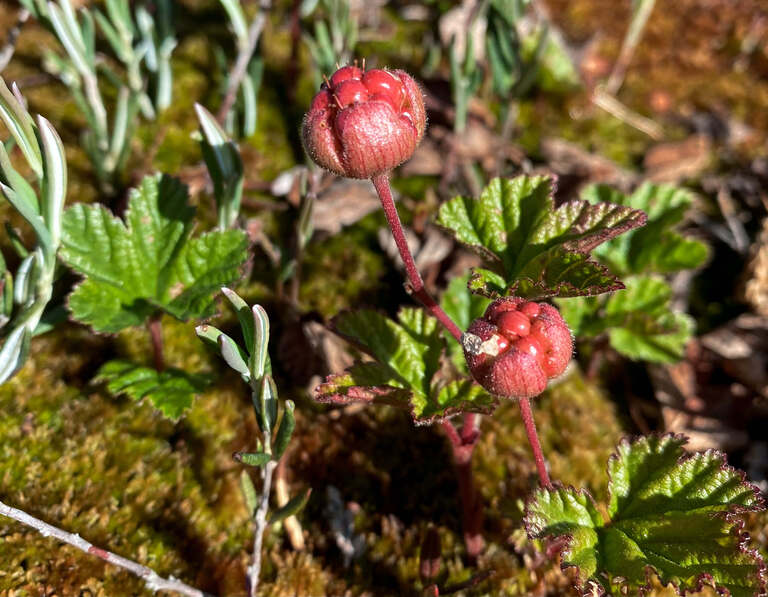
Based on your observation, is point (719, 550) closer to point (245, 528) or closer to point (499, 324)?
point (499, 324)

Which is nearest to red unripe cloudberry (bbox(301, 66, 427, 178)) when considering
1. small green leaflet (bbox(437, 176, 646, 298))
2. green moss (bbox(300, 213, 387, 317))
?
small green leaflet (bbox(437, 176, 646, 298))

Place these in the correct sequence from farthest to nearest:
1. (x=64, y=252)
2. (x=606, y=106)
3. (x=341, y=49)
→ (x=606, y=106) < (x=341, y=49) < (x=64, y=252)

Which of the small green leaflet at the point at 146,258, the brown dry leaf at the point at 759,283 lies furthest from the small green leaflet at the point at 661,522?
the brown dry leaf at the point at 759,283

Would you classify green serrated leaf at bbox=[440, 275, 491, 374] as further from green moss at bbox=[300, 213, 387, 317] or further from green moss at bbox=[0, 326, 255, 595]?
green moss at bbox=[0, 326, 255, 595]

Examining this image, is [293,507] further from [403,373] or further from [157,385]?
[157,385]

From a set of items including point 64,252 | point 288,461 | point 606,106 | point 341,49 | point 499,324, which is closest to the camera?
point 499,324

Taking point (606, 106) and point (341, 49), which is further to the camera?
point (606, 106)

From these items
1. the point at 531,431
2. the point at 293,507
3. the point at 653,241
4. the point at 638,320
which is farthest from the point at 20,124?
the point at 653,241

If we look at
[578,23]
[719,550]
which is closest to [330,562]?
[719,550]
